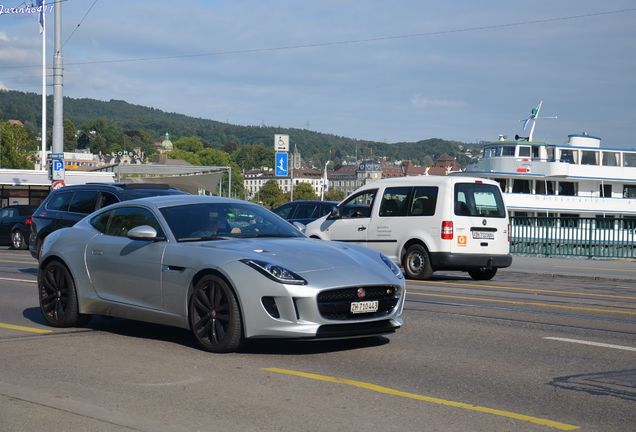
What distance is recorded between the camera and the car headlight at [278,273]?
7938 millimetres

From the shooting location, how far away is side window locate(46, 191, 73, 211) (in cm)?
1783

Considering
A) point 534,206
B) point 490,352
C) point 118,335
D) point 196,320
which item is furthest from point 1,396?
point 534,206

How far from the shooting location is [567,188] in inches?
2044

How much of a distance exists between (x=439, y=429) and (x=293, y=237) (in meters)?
3.92

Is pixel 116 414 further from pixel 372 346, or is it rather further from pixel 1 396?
pixel 372 346

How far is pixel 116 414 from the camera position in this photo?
20.5 feet

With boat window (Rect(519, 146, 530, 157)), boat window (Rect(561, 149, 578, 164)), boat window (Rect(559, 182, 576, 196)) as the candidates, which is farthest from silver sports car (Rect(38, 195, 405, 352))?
boat window (Rect(561, 149, 578, 164))

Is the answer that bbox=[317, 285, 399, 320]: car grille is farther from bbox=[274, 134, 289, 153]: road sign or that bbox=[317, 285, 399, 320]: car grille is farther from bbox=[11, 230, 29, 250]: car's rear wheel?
bbox=[274, 134, 289, 153]: road sign

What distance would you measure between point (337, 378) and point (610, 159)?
49.0 m

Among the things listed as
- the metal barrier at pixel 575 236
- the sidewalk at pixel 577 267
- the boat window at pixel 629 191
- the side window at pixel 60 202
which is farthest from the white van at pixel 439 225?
the boat window at pixel 629 191

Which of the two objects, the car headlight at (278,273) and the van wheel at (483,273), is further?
the van wheel at (483,273)

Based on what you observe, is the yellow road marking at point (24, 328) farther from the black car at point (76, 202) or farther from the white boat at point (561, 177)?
the white boat at point (561, 177)

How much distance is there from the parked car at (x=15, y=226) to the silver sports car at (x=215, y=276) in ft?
73.9

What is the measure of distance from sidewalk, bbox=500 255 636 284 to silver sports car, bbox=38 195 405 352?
12700 mm
